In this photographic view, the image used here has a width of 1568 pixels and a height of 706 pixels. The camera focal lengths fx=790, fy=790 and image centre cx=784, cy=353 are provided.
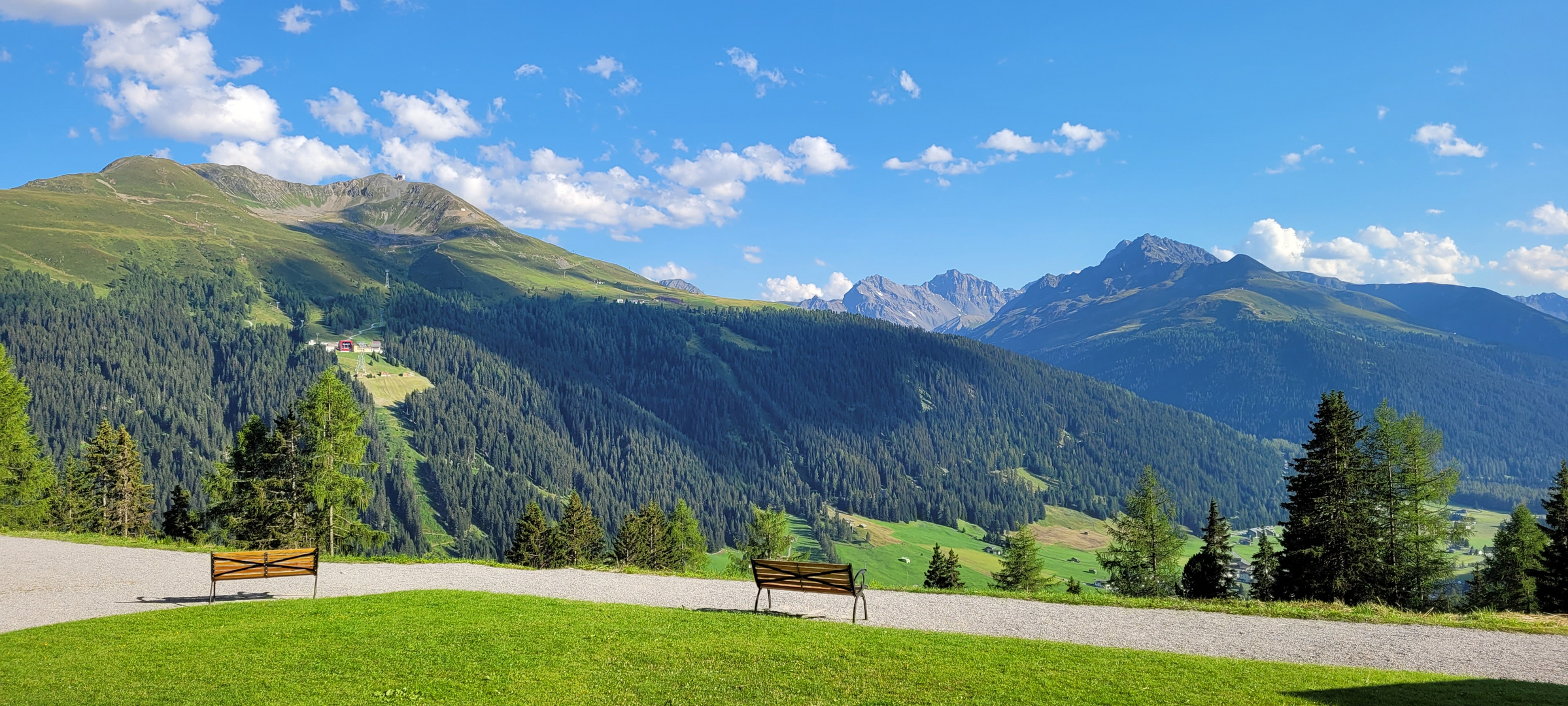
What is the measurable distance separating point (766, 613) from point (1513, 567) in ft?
187

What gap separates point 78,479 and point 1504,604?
10428 cm

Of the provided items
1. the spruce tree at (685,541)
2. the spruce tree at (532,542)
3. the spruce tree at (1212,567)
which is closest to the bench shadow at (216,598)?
the spruce tree at (532,542)

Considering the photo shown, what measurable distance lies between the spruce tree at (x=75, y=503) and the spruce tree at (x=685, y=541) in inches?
1742

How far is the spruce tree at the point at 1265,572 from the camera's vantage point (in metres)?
45.8

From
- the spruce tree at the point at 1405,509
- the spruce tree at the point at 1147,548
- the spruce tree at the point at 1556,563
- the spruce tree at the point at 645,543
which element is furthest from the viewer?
the spruce tree at the point at 645,543

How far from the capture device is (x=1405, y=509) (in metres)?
42.6

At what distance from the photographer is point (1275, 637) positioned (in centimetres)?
1998

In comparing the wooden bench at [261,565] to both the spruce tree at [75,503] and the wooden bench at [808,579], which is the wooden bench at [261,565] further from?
the spruce tree at [75,503]

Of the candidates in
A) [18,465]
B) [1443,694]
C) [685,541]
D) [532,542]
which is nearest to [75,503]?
[18,465]

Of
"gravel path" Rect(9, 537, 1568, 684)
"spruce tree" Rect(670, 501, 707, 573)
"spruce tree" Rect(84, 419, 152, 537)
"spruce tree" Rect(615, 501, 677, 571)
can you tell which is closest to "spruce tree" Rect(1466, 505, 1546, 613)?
"gravel path" Rect(9, 537, 1568, 684)

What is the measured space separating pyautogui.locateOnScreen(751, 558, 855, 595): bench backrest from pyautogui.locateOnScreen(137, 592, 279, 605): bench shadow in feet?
50.7

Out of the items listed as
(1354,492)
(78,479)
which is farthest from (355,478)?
(1354,492)

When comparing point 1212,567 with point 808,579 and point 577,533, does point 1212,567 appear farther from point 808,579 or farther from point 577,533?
point 577,533

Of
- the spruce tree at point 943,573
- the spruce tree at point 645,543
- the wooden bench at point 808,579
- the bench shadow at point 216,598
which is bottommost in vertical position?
the spruce tree at point 943,573
